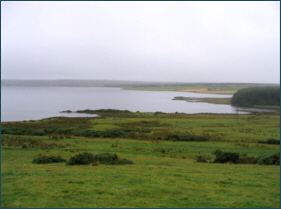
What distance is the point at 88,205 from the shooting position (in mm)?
7953

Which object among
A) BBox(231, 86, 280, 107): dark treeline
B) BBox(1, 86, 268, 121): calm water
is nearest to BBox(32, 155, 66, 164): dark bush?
BBox(1, 86, 268, 121): calm water

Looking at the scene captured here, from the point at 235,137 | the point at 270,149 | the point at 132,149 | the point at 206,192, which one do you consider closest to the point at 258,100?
the point at 235,137

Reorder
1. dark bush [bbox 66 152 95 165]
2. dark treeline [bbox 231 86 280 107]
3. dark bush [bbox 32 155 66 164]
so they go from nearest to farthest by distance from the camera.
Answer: dark bush [bbox 66 152 95 165], dark bush [bbox 32 155 66 164], dark treeline [bbox 231 86 280 107]

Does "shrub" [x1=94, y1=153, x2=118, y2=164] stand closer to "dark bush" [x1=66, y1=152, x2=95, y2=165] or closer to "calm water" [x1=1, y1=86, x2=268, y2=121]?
"dark bush" [x1=66, y1=152, x2=95, y2=165]

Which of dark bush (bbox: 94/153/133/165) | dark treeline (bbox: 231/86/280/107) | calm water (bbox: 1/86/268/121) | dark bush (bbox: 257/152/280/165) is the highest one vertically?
dark treeline (bbox: 231/86/280/107)

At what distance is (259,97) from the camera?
3590 inches

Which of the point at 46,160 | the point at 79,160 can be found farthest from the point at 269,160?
the point at 46,160

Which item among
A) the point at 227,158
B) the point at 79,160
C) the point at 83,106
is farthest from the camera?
the point at 83,106

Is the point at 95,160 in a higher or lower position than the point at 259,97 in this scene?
lower

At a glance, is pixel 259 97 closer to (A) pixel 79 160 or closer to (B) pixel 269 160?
(B) pixel 269 160

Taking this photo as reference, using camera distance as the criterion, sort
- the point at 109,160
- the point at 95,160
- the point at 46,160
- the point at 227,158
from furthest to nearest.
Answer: the point at 227,158 → the point at 95,160 → the point at 109,160 → the point at 46,160

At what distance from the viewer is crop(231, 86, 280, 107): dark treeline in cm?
8862

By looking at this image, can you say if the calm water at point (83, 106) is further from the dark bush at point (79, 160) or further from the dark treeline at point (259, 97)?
the dark bush at point (79, 160)

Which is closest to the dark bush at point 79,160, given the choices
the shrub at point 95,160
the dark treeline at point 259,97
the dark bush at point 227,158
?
the shrub at point 95,160
